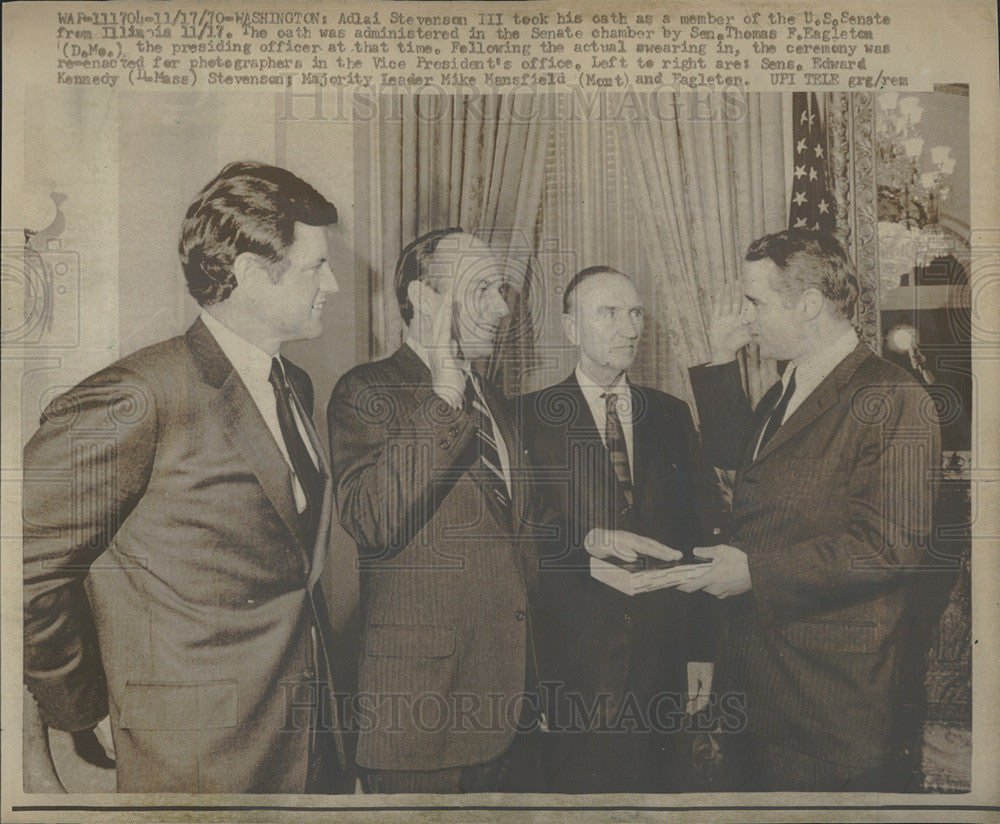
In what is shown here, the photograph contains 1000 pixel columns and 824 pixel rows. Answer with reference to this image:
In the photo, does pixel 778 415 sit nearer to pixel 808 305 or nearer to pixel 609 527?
pixel 808 305

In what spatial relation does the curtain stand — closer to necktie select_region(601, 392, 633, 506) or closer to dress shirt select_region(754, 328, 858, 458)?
necktie select_region(601, 392, 633, 506)

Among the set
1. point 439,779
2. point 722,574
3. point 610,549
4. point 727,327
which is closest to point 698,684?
point 722,574

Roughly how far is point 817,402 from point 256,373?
2.82 m

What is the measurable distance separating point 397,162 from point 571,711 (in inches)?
114

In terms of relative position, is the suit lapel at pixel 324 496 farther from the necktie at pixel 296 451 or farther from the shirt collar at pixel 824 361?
the shirt collar at pixel 824 361

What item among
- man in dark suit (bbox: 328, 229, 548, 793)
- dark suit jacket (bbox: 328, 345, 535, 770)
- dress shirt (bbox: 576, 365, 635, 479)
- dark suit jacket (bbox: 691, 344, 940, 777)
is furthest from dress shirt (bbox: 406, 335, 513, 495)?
dark suit jacket (bbox: 691, 344, 940, 777)

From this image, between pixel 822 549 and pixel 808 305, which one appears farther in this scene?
pixel 808 305

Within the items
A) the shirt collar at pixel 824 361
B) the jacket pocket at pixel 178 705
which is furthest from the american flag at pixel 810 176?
the jacket pocket at pixel 178 705

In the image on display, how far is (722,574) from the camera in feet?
14.2

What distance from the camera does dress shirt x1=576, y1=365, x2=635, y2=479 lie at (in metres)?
4.35

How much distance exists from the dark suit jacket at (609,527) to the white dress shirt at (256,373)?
1.15 meters

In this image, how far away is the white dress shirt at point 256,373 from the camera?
14.1 feet

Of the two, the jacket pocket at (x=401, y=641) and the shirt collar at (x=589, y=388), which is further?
the shirt collar at (x=589, y=388)

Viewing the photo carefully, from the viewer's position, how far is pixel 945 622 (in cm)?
436
